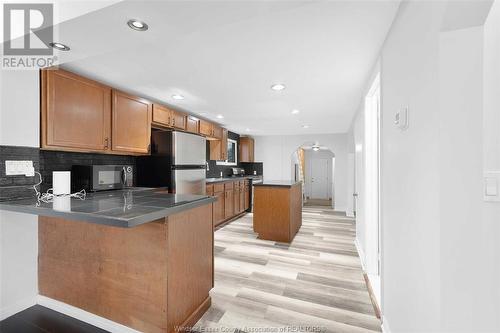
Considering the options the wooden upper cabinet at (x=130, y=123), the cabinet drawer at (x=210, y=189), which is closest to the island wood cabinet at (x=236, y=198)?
the cabinet drawer at (x=210, y=189)

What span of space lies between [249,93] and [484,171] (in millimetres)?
2465

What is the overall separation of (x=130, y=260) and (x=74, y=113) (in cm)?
168

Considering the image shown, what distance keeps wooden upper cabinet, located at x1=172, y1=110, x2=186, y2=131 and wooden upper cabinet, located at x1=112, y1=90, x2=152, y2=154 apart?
1.57 feet

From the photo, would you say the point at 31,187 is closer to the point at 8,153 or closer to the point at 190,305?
the point at 8,153

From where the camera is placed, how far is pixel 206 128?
4.50 m

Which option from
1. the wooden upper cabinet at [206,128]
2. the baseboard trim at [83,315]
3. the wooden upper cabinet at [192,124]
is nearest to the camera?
the baseboard trim at [83,315]

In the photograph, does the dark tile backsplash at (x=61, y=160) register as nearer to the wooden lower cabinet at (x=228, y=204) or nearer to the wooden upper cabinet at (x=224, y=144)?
the wooden lower cabinet at (x=228, y=204)

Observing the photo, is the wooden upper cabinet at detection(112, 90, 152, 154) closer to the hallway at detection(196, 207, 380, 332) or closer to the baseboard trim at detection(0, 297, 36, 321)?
the baseboard trim at detection(0, 297, 36, 321)

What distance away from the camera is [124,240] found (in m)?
1.63

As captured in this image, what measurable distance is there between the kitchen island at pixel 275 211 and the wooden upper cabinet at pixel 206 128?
153cm

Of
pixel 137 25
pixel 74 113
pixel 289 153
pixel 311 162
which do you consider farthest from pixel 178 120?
pixel 311 162

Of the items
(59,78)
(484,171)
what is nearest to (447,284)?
(484,171)

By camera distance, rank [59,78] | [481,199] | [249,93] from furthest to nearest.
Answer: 1. [249,93]
2. [59,78]
3. [481,199]

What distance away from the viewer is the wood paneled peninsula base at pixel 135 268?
60.3 inches
